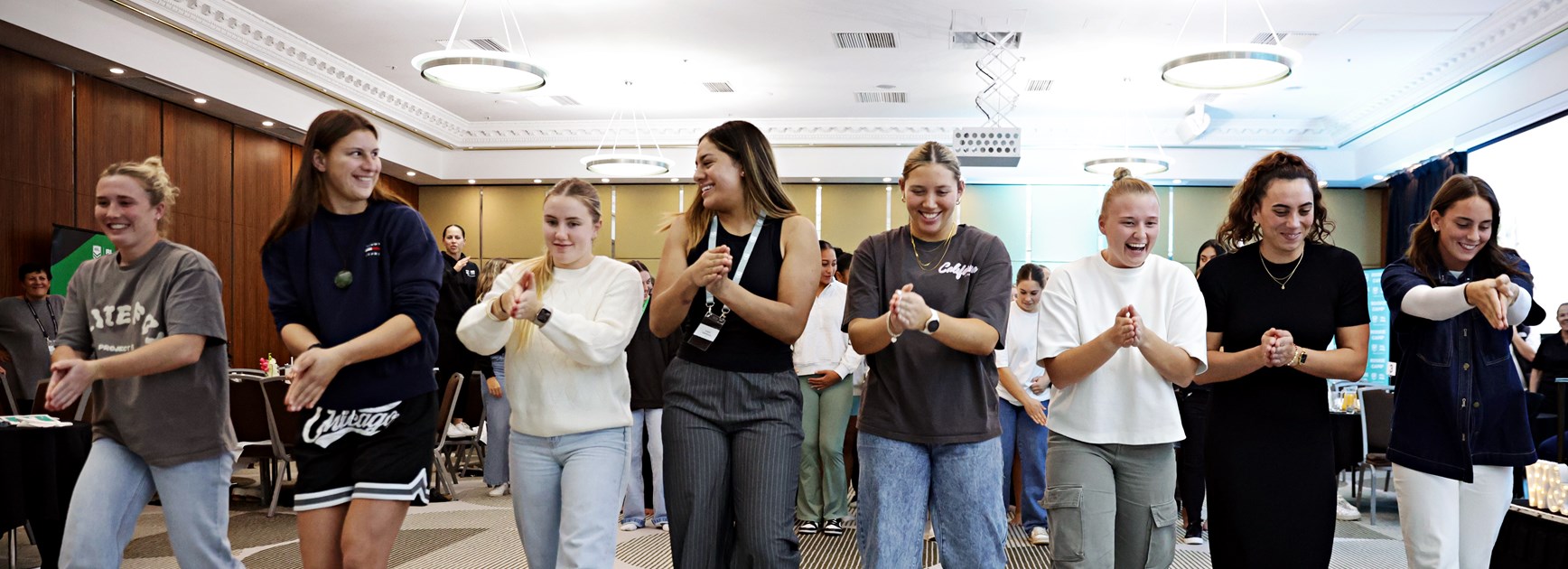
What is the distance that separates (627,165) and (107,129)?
5226 mm

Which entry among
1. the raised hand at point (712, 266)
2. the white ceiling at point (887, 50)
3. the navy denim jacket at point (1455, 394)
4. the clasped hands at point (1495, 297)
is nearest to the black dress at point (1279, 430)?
the clasped hands at point (1495, 297)

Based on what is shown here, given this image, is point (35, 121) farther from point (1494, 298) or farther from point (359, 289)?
point (1494, 298)

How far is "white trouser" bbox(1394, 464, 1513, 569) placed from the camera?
2.84m

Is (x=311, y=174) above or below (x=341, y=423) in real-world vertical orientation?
above

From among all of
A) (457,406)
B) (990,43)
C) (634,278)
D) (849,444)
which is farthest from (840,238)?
(634,278)

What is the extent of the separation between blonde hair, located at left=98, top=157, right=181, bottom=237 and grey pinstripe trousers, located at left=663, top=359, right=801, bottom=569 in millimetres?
1671

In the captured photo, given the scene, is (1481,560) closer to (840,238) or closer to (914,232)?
(914,232)

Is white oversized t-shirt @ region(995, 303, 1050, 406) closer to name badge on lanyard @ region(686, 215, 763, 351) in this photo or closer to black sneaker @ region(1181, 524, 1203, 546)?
black sneaker @ region(1181, 524, 1203, 546)

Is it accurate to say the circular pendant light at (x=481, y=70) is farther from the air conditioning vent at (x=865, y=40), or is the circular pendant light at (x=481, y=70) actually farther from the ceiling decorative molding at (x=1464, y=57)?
the ceiling decorative molding at (x=1464, y=57)

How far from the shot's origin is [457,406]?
8.16m

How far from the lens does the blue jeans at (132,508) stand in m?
2.65

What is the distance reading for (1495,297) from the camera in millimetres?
2594

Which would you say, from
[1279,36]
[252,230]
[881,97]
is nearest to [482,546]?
[252,230]

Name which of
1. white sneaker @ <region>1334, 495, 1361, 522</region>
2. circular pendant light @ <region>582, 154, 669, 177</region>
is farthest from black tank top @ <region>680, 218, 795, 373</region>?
circular pendant light @ <region>582, 154, 669, 177</region>
